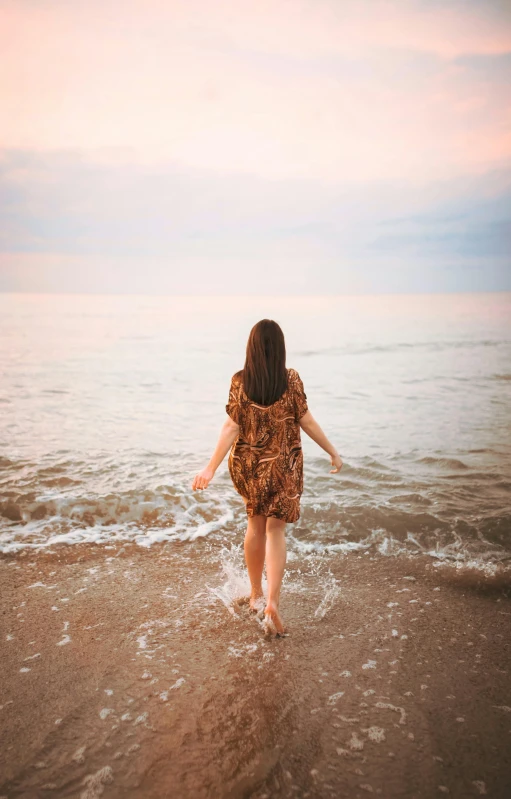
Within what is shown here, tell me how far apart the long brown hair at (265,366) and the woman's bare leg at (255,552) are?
2.71ft

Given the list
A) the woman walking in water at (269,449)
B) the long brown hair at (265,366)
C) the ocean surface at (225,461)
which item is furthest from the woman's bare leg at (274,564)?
the ocean surface at (225,461)

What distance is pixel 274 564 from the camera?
11.1ft

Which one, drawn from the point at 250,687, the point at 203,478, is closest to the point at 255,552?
the point at 203,478

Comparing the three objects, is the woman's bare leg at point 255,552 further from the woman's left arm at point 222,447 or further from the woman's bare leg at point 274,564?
the woman's left arm at point 222,447

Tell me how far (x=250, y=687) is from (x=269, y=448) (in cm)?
136

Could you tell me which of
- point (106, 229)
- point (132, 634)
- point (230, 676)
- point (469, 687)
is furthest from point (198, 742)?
point (106, 229)

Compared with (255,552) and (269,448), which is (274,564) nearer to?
(255,552)

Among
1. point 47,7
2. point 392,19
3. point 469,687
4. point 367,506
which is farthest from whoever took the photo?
point 392,19

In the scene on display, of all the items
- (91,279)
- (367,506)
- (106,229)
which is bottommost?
(367,506)

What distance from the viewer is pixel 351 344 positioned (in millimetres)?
27719

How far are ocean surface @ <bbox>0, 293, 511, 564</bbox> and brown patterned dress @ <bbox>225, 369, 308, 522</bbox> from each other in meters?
1.68

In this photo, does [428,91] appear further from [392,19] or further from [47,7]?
[47,7]

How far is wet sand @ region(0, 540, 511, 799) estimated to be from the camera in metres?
2.25

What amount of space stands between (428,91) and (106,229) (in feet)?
178
